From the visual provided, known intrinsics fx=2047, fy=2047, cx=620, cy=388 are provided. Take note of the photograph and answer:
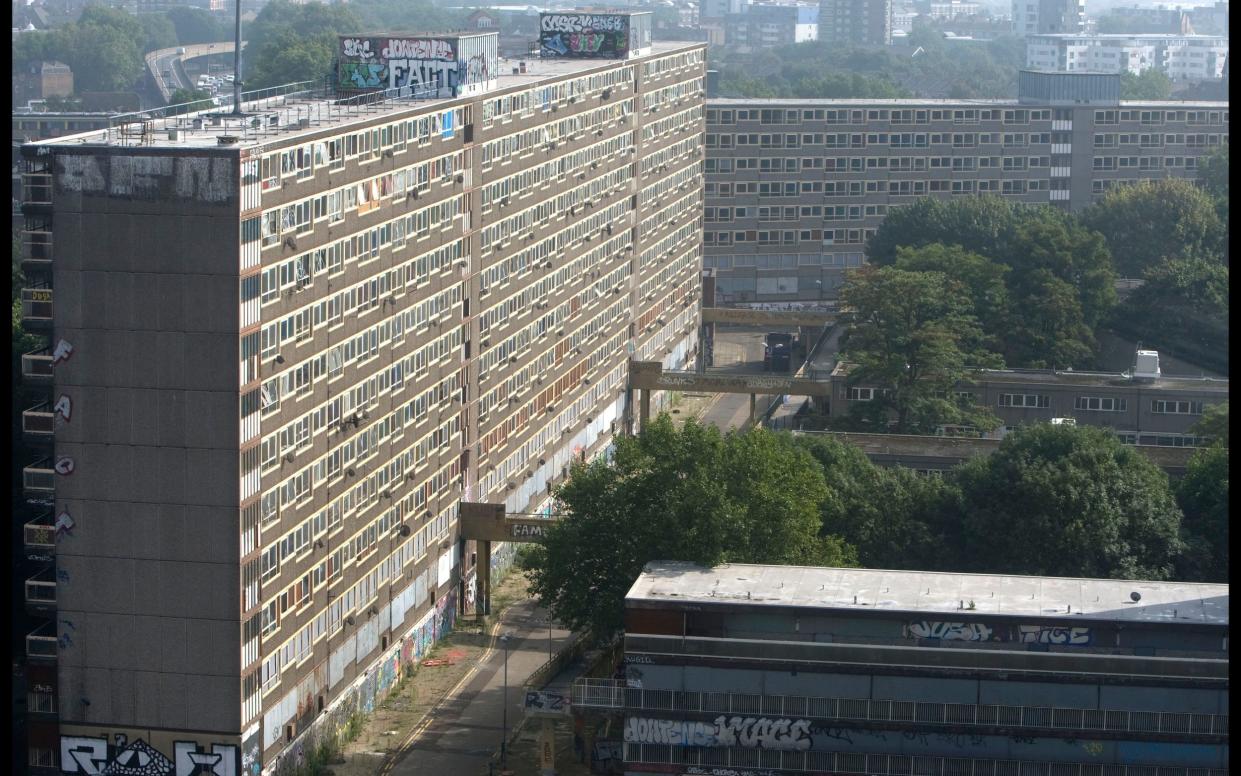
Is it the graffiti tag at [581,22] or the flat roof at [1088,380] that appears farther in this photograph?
the graffiti tag at [581,22]

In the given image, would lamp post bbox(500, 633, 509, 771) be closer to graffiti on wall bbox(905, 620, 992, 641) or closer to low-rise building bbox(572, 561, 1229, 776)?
low-rise building bbox(572, 561, 1229, 776)

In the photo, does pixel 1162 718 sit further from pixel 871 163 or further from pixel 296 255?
pixel 871 163

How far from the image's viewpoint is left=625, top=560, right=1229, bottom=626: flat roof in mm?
65000

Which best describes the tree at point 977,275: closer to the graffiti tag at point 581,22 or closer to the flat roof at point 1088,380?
the flat roof at point 1088,380

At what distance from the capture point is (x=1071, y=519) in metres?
88.3

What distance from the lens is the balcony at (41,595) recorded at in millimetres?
69000

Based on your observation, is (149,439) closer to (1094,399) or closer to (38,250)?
(38,250)

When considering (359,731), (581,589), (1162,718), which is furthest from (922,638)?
(359,731)

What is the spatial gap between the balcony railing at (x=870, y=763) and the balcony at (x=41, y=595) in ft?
65.8

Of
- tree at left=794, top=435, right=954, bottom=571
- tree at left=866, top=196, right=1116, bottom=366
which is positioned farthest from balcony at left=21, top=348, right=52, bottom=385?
tree at left=866, top=196, right=1116, bottom=366

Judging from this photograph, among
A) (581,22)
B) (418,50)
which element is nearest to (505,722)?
(418,50)

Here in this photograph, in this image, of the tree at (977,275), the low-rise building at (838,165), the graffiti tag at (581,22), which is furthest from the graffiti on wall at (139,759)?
the low-rise building at (838,165)

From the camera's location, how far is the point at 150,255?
66.1 m

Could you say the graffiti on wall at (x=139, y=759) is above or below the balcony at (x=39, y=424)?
below
